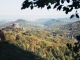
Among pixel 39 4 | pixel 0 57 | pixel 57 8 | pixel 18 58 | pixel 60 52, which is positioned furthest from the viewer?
pixel 60 52

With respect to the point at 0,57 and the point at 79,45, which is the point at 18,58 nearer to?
the point at 0,57

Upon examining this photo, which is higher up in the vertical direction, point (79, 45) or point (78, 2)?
point (78, 2)

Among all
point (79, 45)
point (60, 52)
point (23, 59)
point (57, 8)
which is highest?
point (57, 8)

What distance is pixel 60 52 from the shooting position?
162375 mm

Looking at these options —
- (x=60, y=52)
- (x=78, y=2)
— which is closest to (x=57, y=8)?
(x=78, y=2)

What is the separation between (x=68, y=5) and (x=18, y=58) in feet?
68.2

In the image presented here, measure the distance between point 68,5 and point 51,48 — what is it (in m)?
160

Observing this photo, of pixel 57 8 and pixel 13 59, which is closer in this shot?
pixel 57 8

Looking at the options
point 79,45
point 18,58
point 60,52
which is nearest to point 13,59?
point 18,58

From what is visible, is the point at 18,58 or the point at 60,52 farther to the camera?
the point at 60,52

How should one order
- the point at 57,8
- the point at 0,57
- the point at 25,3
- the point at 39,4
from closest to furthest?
the point at 39,4 → the point at 25,3 → the point at 57,8 → the point at 0,57

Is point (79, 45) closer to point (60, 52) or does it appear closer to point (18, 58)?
point (18, 58)

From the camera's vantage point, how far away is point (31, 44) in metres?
168

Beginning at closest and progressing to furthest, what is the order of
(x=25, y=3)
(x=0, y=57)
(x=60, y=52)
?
1. (x=25, y=3)
2. (x=0, y=57)
3. (x=60, y=52)
